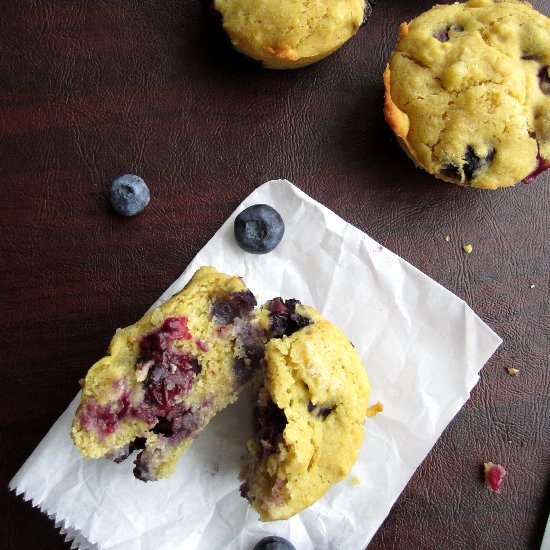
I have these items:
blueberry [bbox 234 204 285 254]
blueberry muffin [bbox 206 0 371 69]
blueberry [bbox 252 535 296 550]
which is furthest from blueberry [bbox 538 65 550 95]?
blueberry [bbox 252 535 296 550]

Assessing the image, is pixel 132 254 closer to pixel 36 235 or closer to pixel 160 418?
pixel 36 235

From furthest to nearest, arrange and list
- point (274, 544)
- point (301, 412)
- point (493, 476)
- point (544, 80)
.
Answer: point (493, 476)
point (544, 80)
point (274, 544)
point (301, 412)

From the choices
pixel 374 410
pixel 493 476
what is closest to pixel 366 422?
pixel 374 410

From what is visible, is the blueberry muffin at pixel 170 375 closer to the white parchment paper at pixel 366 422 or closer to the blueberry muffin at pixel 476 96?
the white parchment paper at pixel 366 422

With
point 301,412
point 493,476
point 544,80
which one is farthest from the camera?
point 493,476

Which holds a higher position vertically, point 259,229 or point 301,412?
point 259,229

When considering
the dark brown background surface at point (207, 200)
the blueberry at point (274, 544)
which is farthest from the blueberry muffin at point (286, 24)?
the blueberry at point (274, 544)

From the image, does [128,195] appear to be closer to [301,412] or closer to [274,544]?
[301,412]

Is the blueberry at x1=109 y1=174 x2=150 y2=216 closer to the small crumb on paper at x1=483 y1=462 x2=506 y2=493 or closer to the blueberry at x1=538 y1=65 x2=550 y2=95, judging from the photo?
the blueberry at x1=538 y1=65 x2=550 y2=95
